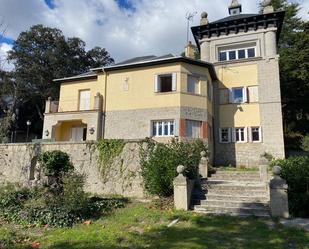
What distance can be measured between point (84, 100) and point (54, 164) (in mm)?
13037

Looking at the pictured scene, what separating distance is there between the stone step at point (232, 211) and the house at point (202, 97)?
9.10 m

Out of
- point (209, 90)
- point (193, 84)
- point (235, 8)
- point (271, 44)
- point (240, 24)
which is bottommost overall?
point (209, 90)

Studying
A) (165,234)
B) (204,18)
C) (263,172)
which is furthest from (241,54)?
(165,234)

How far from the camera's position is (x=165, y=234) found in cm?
721

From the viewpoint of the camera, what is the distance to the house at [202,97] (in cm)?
1975

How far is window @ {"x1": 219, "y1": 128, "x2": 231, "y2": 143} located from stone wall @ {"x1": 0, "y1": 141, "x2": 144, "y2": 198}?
35.5 feet

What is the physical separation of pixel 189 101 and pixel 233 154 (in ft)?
18.7

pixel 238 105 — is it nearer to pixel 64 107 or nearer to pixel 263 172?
pixel 263 172

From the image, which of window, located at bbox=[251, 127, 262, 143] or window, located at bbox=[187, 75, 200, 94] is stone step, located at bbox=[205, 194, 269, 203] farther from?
window, located at bbox=[251, 127, 262, 143]

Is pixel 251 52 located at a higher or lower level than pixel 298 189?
higher

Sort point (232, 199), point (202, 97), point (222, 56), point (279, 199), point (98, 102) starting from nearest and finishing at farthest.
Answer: point (279, 199) < point (232, 199) < point (202, 97) < point (98, 102) < point (222, 56)

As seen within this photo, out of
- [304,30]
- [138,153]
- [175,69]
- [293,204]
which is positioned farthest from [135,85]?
[304,30]

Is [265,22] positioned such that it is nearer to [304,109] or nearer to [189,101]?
[189,101]

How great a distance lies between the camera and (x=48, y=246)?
649 cm
